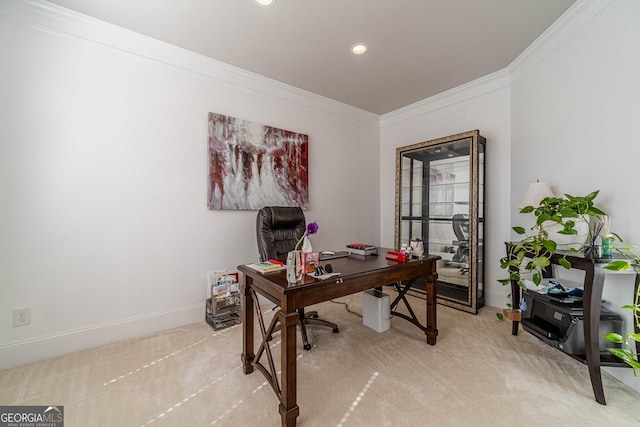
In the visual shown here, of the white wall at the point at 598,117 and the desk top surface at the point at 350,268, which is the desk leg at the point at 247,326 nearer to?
the desk top surface at the point at 350,268

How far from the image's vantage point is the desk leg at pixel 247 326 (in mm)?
1793

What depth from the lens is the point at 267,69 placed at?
9.69 feet

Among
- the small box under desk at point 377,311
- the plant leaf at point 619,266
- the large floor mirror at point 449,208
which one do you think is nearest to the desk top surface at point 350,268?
the small box under desk at point 377,311

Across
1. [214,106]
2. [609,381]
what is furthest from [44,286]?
[609,381]

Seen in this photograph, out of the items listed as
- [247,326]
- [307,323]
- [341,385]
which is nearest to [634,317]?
[341,385]

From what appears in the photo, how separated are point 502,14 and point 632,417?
280 centimetres

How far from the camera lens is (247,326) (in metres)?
1.81

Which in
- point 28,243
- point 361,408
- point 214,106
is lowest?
point 361,408

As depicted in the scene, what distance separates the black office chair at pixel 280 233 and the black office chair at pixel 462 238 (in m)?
1.79

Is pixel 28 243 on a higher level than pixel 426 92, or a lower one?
lower

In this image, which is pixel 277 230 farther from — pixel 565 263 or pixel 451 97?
pixel 451 97

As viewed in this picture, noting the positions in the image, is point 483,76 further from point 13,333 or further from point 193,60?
point 13,333

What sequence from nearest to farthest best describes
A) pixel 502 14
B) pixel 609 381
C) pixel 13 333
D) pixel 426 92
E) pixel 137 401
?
pixel 137 401
pixel 609 381
pixel 13 333
pixel 502 14
pixel 426 92

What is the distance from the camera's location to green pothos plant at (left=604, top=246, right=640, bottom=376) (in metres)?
1.35
